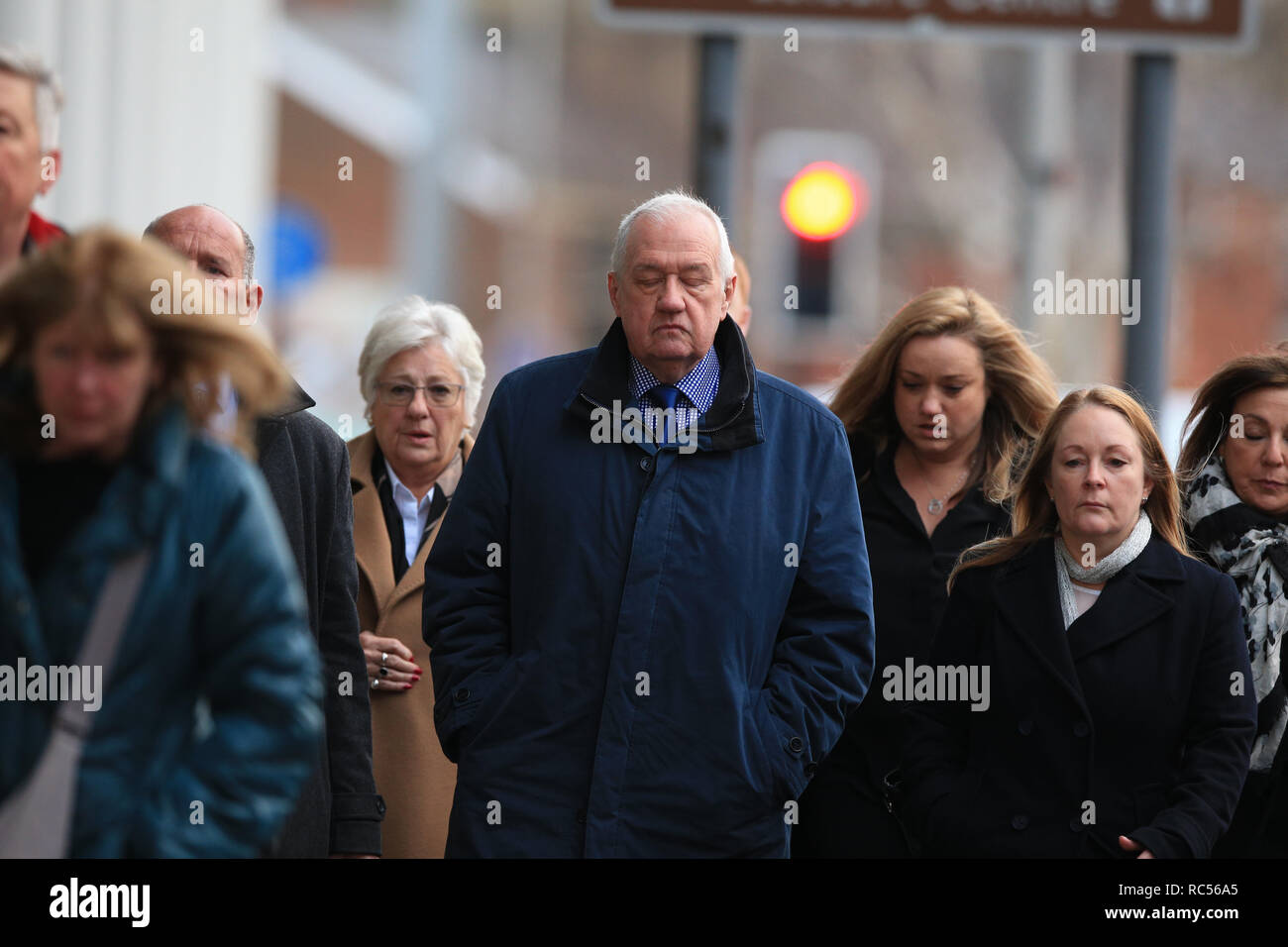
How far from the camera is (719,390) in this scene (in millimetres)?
3842

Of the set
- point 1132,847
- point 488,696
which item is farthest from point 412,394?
point 1132,847

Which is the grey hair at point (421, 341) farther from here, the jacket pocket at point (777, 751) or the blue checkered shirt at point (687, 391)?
the jacket pocket at point (777, 751)

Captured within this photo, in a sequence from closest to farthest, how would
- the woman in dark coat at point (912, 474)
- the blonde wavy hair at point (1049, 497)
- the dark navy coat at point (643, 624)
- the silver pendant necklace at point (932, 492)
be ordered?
the dark navy coat at point (643, 624), the blonde wavy hair at point (1049, 497), the woman in dark coat at point (912, 474), the silver pendant necklace at point (932, 492)

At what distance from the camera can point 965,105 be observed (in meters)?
28.5

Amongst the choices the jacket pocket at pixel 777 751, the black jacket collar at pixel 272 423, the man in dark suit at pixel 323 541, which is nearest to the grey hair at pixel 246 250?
the man in dark suit at pixel 323 541

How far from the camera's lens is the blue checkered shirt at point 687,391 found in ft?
12.6

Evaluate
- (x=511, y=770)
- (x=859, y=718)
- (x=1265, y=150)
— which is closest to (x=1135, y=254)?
(x=859, y=718)

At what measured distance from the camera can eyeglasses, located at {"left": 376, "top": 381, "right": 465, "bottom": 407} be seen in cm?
482

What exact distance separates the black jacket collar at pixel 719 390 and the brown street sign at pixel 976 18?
1.67 m

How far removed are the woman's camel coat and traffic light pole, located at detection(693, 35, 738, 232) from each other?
5.38 ft

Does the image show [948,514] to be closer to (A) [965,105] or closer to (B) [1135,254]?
(B) [1135,254]

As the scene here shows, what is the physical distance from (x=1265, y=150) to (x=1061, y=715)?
25006 mm

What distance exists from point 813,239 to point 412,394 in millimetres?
6002

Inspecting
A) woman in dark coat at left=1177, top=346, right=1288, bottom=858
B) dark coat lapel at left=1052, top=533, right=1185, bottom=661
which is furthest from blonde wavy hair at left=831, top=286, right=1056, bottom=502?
dark coat lapel at left=1052, top=533, right=1185, bottom=661
